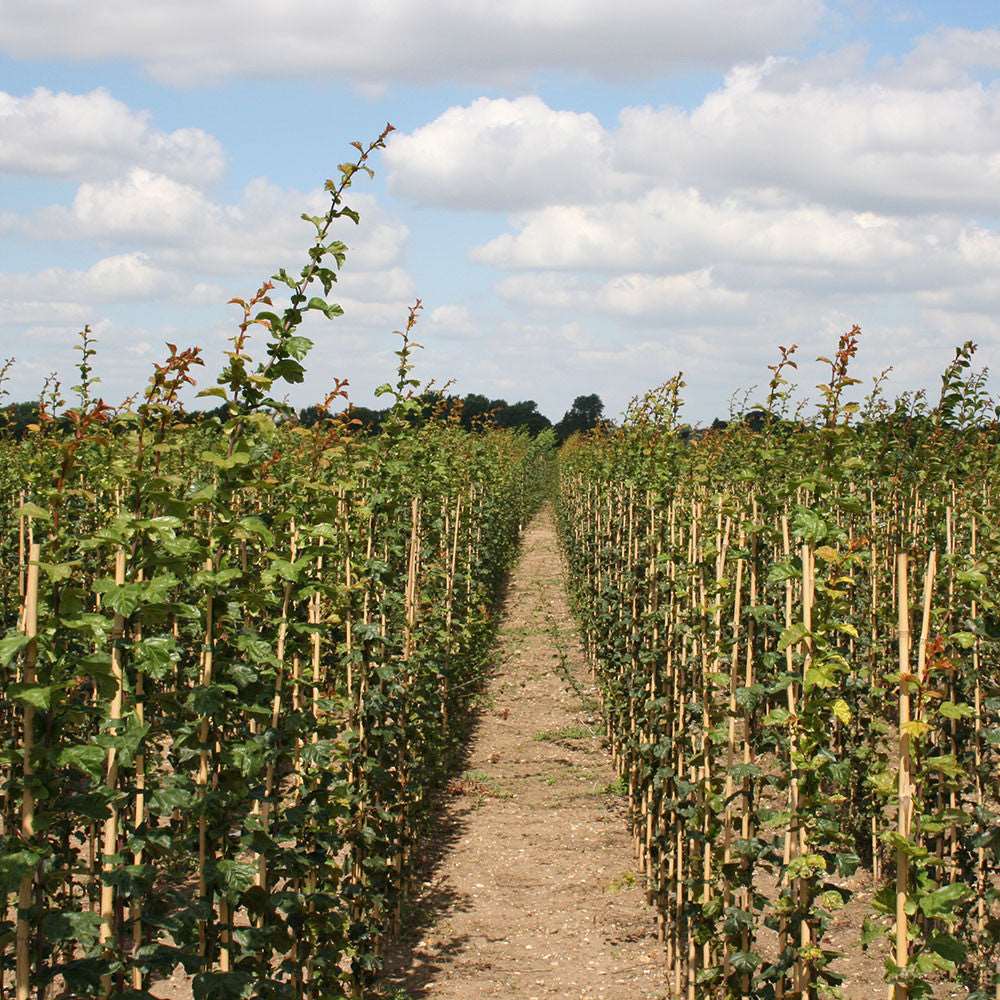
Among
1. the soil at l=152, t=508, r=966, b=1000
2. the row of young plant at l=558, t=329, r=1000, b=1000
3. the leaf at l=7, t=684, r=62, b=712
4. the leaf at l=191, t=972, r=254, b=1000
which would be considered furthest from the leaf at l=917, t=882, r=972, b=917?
the soil at l=152, t=508, r=966, b=1000

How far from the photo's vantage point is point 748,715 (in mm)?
4824

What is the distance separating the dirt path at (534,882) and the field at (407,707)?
0.24 feet

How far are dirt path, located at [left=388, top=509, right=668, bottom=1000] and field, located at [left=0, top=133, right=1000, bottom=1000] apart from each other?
72 mm

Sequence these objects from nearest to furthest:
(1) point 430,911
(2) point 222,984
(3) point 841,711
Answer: (2) point 222,984, (3) point 841,711, (1) point 430,911

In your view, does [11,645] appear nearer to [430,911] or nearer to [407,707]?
[407,707]

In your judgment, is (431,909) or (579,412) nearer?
(431,909)

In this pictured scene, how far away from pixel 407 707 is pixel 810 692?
3798 mm

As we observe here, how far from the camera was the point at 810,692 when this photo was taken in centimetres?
411

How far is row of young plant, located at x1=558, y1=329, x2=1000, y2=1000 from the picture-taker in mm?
3744

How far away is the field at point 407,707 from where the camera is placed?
329 cm

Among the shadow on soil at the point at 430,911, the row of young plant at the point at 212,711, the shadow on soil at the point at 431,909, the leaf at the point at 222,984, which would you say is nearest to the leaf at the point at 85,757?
the row of young plant at the point at 212,711

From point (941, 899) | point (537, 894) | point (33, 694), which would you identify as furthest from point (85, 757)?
point (537, 894)

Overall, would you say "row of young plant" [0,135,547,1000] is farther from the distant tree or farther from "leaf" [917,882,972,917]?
the distant tree

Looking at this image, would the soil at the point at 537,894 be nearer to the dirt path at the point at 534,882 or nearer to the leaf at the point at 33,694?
the dirt path at the point at 534,882
